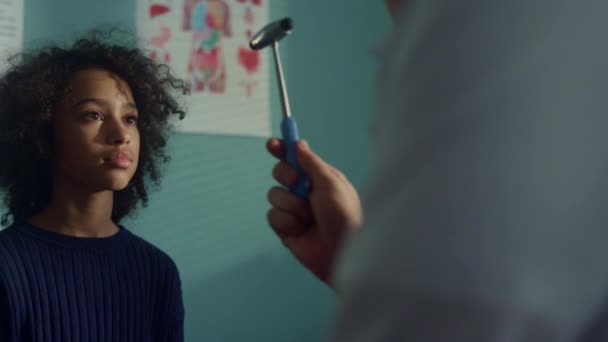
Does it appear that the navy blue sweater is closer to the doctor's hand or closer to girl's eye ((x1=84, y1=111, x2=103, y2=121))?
girl's eye ((x1=84, y1=111, x2=103, y2=121))

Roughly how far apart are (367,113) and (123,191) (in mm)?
922

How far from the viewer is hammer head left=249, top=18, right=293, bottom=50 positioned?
0.60m

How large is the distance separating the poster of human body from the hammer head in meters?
0.86

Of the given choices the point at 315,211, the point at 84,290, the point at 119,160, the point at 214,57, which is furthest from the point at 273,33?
the point at 214,57

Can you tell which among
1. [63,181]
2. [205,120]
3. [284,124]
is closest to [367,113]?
[205,120]

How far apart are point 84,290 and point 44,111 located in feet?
0.96

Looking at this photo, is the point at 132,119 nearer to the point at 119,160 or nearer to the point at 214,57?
the point at 119,160

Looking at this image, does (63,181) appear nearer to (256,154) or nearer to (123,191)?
(123,191)

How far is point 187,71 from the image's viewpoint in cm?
152

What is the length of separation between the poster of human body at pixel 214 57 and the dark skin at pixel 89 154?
0.52 metres

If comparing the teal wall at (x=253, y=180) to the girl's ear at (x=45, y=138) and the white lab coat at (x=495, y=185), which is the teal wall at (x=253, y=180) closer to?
the girl's ear at (x=45, y=138)

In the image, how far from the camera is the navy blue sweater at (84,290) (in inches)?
33.6

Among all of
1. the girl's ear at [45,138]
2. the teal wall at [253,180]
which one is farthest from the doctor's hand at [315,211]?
the teal wall at [253,180]

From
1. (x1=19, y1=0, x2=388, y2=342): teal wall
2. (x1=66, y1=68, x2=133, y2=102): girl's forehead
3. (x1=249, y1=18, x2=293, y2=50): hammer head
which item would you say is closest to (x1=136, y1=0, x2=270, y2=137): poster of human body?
(x1=19, y1=0, x2=388, y2=342): teal wall
